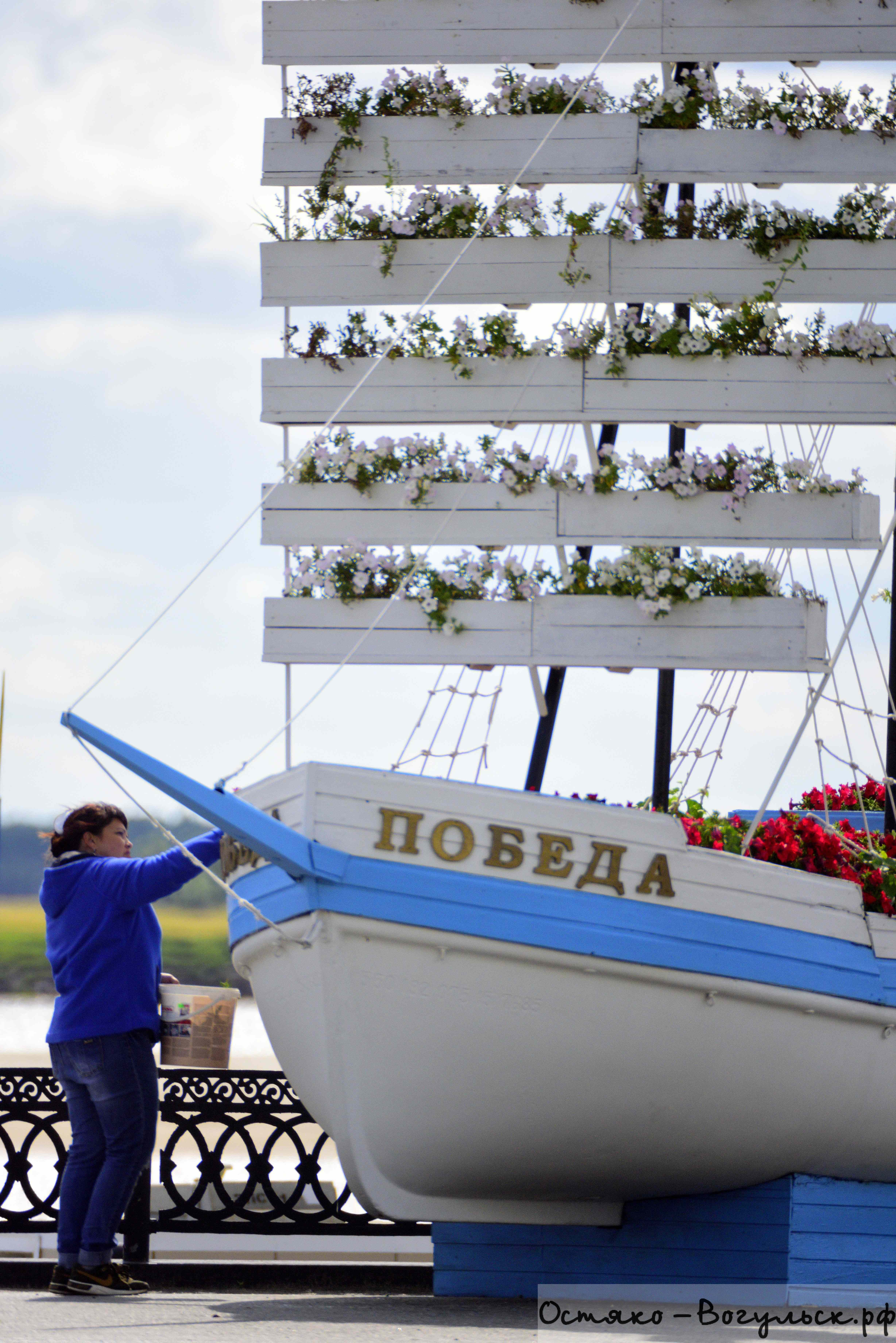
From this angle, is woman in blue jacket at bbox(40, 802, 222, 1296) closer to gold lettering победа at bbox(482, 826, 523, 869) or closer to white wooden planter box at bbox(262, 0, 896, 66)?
gold lettering победа at bbox(482, 826, 523, 869)

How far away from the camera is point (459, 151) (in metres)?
6.52

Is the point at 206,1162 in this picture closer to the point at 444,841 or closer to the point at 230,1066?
the point at 444,841

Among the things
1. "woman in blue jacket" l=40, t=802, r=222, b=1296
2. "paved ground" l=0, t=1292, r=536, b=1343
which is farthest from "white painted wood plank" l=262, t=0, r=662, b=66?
"paved ground" l=0, t=1292, r=536, b=1343

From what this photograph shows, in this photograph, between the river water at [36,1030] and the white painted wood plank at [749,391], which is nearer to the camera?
the white painted wood plank at [749,391]

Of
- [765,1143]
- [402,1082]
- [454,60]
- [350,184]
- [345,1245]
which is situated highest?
[454,60]

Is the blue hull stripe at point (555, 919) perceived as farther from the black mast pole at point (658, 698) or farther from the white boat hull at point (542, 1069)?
the black mast pole at point (658, 698)

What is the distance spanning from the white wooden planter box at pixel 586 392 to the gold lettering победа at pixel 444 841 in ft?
7.24

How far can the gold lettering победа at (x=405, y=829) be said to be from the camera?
468 cm

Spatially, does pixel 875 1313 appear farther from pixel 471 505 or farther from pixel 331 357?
pixel 331 357

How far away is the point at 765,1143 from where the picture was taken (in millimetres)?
5242

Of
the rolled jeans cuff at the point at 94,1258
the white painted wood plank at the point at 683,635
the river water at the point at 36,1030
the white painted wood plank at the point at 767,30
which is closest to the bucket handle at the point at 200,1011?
the rolled jeans cuff at the point at 94,1258

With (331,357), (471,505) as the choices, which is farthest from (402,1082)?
(331,357)

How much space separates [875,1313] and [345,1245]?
7.13 feet

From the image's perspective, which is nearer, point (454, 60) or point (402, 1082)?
point (402, 1082)
